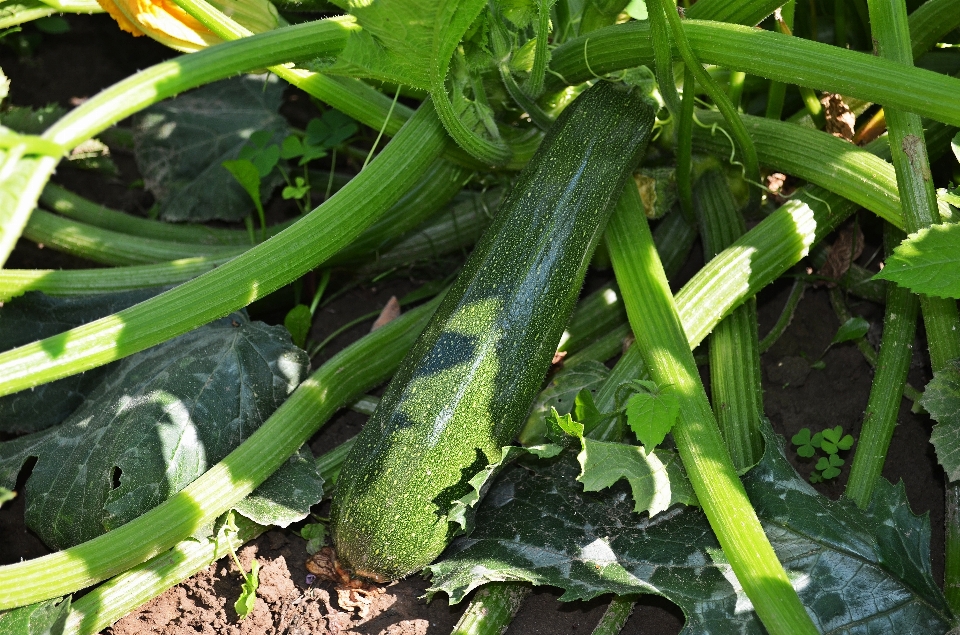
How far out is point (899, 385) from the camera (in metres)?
2.12

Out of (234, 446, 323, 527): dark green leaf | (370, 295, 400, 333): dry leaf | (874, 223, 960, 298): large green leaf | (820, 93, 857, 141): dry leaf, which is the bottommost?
(234, 446, 323, 527): dark green leaf

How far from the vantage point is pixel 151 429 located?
2.01 meters

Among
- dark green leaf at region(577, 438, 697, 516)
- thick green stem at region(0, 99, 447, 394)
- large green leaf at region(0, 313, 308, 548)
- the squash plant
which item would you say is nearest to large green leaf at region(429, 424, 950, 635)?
the squash plant

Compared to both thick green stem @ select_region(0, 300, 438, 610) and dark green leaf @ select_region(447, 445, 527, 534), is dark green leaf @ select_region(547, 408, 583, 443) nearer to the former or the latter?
dark green leaf @ select_region(447, 445, 527, 534)

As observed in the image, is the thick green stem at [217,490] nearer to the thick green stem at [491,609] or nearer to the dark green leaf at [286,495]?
the dark green leaf at [286,495]

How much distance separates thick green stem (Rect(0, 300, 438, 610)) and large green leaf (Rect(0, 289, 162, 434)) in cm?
52

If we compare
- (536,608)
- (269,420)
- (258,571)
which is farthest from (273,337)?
(536,608)

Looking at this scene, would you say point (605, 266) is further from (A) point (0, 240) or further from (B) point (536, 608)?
(A) point (0, 240)

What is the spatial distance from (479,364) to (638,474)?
398 millimetres

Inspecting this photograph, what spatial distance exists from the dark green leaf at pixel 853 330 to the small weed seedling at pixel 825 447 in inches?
9.6

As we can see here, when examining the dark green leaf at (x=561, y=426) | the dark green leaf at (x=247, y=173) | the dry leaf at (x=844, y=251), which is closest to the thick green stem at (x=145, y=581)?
the dark green leaf at (x=561, y=426)

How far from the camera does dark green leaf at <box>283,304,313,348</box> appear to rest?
2439 mm

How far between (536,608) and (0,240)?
1.34m

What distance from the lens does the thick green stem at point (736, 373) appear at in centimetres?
210
